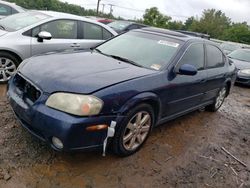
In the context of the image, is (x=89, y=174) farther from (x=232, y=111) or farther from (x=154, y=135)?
(x=232, y=111)

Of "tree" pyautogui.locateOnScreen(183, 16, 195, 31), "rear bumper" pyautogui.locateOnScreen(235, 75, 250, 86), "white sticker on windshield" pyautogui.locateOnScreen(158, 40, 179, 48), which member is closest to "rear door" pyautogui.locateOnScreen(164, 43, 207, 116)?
"white sticker on windshield" pyautogui.locateOnScreen(158, 40, 179, 48)

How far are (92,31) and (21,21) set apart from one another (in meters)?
1.51

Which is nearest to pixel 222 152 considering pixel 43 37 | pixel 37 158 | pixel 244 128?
pixel 244 128

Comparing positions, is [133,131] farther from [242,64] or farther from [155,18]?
[155,18]

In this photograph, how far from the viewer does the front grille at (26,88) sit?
126 inches

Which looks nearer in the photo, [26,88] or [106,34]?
[26,88]

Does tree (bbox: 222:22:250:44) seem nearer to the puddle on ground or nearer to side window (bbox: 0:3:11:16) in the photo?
side window (bbox: 0:3:11:16)

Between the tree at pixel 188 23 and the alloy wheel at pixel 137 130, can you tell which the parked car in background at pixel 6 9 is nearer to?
the alloy wheel at pixel 137 130

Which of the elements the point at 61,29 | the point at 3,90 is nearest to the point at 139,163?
the point at 3,90

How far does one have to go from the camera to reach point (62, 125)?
9.32ft

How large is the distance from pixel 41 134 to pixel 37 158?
40 cm

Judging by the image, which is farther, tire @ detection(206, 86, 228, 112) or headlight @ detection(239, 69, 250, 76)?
headlight @ detection(239, 69, 250, 76)

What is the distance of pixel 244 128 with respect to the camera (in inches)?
219

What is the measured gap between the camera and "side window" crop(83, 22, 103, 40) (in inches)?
251
